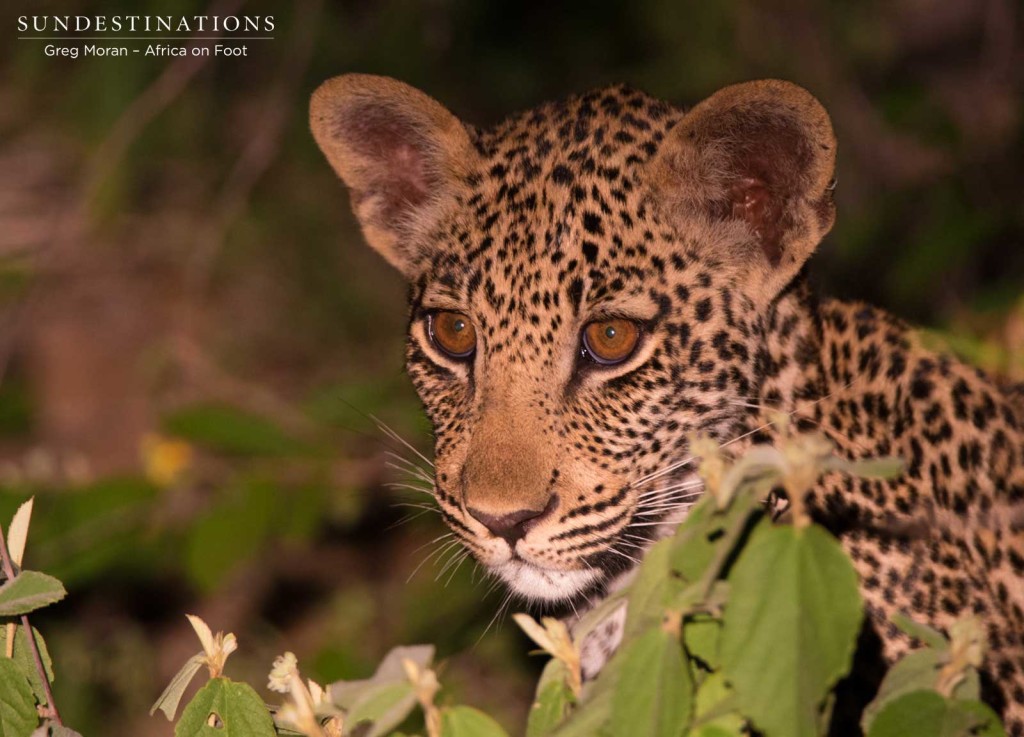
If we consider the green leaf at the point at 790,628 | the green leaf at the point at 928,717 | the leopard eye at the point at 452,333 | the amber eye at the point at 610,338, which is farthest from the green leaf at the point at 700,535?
the leopard eye at the point at 452,333

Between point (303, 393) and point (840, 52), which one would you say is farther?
point (303, 393)

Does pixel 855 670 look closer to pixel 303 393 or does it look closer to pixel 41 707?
pixel 41 707

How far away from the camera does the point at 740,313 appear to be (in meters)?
3.87

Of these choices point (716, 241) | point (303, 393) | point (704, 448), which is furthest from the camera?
point (303, 393)

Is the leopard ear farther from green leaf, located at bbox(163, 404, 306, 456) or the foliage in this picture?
green leaf, located at bbox(163, 404, 306, 456)

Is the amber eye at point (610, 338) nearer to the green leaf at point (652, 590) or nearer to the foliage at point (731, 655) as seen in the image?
the foliage at point (731, 655)

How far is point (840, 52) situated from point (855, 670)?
20.2 feet

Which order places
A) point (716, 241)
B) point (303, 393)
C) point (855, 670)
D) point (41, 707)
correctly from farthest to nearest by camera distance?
1. point (303, 393)
2. point (716, 241)
3. point (855, 670)
4. point (41, 707)

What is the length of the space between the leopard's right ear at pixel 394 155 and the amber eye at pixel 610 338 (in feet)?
2.40

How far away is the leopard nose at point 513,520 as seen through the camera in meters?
3.55

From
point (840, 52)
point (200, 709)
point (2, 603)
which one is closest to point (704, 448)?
point (200, 709)

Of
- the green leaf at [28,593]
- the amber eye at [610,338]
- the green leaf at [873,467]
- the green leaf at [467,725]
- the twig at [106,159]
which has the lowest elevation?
the green leaf at [467,725]

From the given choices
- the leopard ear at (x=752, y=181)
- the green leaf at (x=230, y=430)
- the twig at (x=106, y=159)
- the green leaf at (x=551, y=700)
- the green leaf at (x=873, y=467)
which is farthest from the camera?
the twig at (x=106, y=159)

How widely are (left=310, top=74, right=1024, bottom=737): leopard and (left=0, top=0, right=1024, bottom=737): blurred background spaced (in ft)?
4.21
